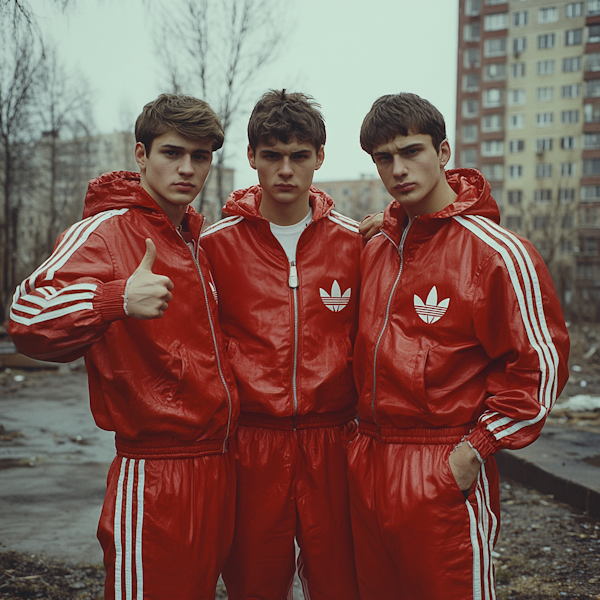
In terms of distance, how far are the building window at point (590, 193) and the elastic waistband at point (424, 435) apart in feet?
177

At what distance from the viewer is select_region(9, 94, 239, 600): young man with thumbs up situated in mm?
2471

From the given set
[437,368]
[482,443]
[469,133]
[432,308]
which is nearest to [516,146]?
[469,133]

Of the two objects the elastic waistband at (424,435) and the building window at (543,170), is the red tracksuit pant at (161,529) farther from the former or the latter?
the building window at (543,170)

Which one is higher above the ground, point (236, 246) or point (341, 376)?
point (236, 246)

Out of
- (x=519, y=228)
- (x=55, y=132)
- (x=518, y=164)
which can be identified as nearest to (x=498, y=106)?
(x=518, y=164)

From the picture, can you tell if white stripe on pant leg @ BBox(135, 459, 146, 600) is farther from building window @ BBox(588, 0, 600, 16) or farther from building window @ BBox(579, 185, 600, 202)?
building window @ BBox(588, 0, 600, 16)

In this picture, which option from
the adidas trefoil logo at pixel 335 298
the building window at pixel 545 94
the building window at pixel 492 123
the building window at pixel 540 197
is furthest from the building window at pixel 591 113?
the adidas trefoil logo at pixel 335 298

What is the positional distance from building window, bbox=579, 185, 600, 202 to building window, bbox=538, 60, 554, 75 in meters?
10.4

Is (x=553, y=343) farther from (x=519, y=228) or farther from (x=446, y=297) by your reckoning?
(x=519, y=228)

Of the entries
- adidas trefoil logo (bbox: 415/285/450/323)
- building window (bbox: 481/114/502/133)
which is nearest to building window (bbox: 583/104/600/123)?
building window (bbox: 481/114/502/133)

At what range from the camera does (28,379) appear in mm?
11805

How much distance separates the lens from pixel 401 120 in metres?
2.70

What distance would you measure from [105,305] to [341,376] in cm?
123

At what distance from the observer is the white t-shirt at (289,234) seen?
3.06m
